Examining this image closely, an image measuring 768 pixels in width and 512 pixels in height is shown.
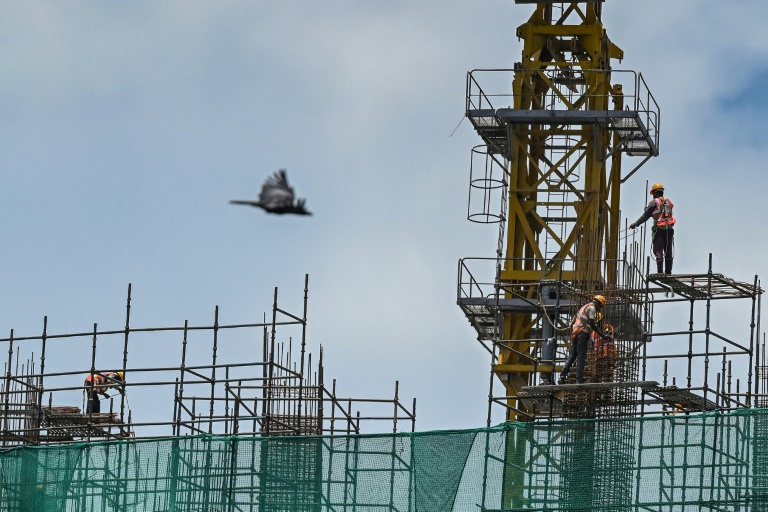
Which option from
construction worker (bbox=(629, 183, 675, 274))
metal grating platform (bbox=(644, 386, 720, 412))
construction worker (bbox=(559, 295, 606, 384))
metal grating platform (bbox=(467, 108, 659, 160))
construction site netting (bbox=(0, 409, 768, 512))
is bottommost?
construction site netting (bbox=(0, 409, 768, 512))

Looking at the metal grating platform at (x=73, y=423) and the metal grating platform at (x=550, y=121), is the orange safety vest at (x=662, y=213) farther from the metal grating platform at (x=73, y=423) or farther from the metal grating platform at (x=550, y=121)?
the metal grating platform at (x=73, y=423)

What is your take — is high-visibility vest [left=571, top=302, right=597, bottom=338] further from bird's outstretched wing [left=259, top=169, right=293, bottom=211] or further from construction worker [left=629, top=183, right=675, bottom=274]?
bird's outstretched wing [left=259, top=169, right=293, bottom=211]

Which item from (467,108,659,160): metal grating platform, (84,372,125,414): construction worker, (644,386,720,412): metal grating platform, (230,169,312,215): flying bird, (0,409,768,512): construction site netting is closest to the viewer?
(230,169,312,215): flying bird

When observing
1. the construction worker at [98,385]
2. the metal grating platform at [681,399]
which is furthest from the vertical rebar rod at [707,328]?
the construction worker at [98,385]

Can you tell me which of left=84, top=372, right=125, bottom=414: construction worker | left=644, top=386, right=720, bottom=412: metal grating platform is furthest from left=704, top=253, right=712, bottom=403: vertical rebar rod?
left=84, top=372, right=125, bottom=414: construction worker

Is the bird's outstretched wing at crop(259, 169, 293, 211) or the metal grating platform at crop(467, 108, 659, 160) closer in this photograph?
the bird's outstretched wing at crop(259, 169, 293, 211)

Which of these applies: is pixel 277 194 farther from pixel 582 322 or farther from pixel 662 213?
pixel 662 213

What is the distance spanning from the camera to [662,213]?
37.1 metres

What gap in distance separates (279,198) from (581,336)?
1052 centimetres

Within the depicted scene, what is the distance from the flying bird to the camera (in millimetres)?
25078

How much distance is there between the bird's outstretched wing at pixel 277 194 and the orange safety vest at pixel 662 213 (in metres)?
13.1

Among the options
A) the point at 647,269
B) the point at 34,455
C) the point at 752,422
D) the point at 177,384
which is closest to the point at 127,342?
the point at 177,384

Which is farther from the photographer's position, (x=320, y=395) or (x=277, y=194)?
(x=320, y=395)

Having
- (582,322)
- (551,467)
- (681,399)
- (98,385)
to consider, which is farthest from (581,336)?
(98,385)
